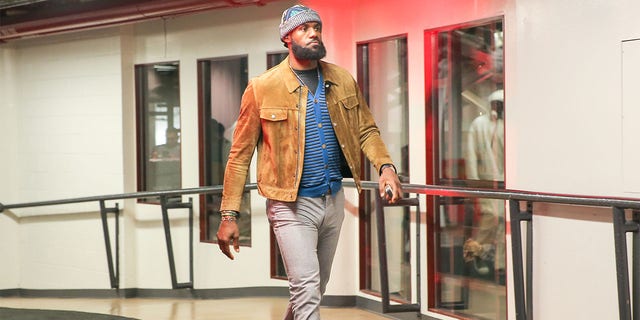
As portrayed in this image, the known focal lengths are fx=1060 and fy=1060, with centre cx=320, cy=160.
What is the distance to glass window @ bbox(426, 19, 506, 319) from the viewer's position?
671cm

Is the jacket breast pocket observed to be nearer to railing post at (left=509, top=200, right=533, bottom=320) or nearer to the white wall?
railing post at (left=509, top=200, right=533, bottom=320)

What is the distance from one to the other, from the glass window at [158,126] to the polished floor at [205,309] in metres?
1.45

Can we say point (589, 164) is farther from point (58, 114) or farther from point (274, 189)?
point (58, 114)

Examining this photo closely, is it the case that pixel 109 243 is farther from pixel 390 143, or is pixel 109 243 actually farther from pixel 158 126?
pixel 390 143

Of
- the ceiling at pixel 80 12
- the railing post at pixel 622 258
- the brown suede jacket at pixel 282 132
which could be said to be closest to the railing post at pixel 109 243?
the ceiling at pixel 80 12

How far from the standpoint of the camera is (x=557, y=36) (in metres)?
5.79

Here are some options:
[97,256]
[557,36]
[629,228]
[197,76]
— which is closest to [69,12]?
[197,76]

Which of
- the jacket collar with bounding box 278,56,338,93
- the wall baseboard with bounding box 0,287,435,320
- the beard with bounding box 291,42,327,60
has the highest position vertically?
the beard with bounding box 291,42,327,60

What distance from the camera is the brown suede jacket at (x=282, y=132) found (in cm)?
471

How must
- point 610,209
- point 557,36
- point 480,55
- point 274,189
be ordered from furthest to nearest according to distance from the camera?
point 480,55
point 557,36
point 610,209
point 274,189

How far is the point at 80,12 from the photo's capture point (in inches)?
390

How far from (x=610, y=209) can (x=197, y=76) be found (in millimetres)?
5602

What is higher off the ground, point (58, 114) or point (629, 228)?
point (58, 114)

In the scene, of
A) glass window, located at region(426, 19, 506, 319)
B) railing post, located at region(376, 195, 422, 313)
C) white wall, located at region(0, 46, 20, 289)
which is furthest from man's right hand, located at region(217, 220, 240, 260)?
white wall, located at region(0, 46, 20, 289)
